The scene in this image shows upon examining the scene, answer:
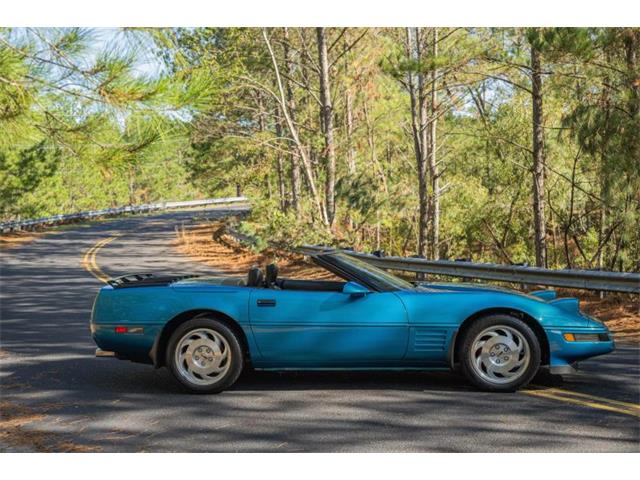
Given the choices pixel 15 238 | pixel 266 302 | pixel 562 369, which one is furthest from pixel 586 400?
pixel 15 238

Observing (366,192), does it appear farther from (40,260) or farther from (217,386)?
(217,386)

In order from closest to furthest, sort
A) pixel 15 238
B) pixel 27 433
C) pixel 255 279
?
1. pixel 27 433
2. pixel 255 279
3. pixel 15 238

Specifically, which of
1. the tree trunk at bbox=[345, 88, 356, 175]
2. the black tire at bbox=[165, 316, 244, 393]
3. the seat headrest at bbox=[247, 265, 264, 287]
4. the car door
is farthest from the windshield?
the tree trunk at bbox=[345, 88, 356, 175]

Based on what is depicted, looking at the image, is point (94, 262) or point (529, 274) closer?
point (529, 274)

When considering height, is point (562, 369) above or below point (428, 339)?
below

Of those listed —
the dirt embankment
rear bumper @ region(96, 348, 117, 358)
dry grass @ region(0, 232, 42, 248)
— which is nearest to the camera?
rear bumper @ region(96, 348, 117, 358)

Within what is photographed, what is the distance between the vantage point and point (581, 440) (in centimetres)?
552

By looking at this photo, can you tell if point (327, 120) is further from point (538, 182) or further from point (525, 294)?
point (525, 294)

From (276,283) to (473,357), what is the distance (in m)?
1.80

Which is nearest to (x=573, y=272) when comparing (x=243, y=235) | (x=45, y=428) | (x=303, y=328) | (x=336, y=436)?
(x=303, y=328)

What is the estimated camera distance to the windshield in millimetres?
7172

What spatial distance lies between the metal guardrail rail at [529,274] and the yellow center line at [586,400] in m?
2.81

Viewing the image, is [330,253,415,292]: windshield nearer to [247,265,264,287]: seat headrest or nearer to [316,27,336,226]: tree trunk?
[247,265,264,287]: seat headrest

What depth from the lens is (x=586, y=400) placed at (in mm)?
6688
